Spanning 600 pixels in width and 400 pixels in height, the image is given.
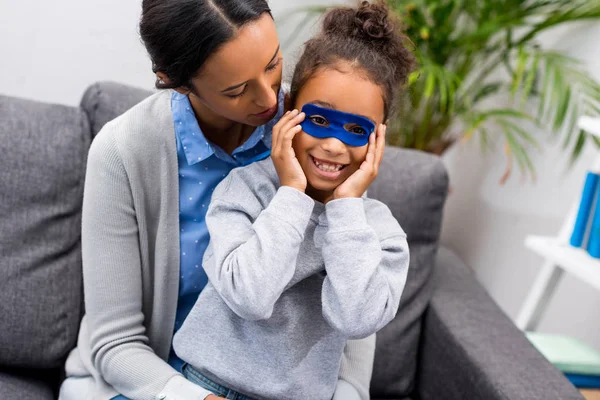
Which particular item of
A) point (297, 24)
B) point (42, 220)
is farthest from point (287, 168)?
point (297, 24)

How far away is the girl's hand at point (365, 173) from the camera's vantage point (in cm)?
92

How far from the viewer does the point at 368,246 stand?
0.89 metres

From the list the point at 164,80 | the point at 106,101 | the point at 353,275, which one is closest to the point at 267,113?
the point at 164,80

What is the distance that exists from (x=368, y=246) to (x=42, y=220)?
0.70 metres

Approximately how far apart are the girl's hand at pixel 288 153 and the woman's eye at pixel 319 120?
0.06 ft

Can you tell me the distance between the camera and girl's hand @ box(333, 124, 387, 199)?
924 mm

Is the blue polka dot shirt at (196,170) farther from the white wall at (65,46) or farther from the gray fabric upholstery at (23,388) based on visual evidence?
the white wall at (65,46)

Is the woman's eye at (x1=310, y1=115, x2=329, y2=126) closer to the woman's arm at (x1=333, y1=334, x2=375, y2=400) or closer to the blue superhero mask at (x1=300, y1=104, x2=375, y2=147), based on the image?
the blue superhero mask at (x1=300, y1=104, x2=375, y2=147)

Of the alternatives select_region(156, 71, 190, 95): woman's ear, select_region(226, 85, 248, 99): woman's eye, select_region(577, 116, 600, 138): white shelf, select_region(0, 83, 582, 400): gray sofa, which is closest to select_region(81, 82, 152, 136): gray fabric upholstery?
select_region(0, 83, 582, 400): gray sofa

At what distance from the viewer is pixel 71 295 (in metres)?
1.26

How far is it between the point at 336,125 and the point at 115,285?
0.46 metres

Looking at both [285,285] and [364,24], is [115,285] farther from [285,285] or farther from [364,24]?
[364,24]

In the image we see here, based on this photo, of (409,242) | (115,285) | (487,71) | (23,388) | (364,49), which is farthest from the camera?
(487,71)

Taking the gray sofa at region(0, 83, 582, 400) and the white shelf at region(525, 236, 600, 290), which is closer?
the gray sofa at region(0, 83, 582, 400)
